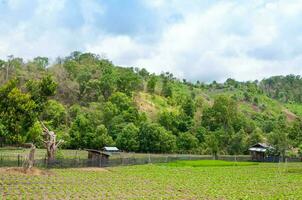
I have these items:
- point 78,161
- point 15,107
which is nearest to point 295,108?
point 78,161

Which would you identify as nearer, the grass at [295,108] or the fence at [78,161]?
the fence at [78,161]

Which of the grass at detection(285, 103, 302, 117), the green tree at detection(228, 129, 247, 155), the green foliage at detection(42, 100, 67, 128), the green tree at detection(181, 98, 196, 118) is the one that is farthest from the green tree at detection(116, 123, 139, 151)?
the grass at detection(285, 103, 302, 117)

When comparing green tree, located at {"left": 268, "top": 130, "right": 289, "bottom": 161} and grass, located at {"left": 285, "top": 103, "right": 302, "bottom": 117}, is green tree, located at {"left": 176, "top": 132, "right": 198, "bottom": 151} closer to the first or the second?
green tree, located at {"left": 268, "top": 130, "right": 289, "bottom": 161}

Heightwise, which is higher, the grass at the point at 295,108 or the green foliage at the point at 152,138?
the grass at the point at 295,108

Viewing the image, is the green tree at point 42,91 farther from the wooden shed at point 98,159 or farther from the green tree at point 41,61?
the green tree at point 41,61

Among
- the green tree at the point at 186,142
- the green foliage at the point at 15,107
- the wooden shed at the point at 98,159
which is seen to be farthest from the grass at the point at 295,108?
the green foliage at the point at 15,107

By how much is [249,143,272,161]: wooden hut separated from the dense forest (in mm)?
2477

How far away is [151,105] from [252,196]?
7781 cm

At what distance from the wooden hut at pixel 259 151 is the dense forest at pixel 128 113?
8.13 ft

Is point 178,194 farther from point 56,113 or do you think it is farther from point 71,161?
point 56,113

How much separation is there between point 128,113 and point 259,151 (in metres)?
25.9

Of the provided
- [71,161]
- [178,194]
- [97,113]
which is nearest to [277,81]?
[97,113]

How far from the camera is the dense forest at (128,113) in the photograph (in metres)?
59.1

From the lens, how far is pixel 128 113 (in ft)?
262
